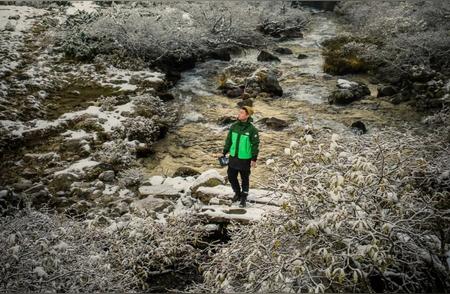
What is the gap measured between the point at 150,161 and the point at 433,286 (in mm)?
7037

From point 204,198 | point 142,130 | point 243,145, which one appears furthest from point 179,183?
point 142,130

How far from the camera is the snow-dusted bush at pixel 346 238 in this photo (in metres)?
4.05

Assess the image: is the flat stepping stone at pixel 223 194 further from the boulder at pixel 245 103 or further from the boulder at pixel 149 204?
the boulder at pixel 245 103

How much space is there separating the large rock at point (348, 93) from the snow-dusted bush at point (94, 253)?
7788 millimetres

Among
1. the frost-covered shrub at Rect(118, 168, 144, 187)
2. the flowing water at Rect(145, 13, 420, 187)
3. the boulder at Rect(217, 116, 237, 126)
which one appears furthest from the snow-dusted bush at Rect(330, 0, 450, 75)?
the frost-covered shrub at Rect(118, 168, 144, 187)

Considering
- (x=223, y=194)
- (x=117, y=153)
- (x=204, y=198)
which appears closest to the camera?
(x=223, y=194)

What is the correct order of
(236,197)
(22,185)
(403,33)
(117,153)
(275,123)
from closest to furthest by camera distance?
(236,197) → (22,185) → (117,153) → (275,123) → (403,33)

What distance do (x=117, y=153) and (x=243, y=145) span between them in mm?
4201

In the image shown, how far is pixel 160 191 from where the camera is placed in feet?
26.8

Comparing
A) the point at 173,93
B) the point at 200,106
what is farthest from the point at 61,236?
the point at 173,93

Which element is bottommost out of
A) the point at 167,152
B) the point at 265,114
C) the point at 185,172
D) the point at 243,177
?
the point at 167,152

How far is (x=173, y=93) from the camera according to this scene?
537 inches

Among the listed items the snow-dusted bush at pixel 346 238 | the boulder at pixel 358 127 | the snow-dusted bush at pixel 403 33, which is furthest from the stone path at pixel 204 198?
the snow-dusted bush at pixel 403 33

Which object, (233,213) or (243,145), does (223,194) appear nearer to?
(233,213)
